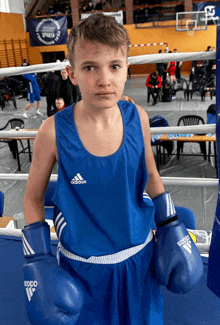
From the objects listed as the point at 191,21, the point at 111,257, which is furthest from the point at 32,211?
Answer: the point at 191,21

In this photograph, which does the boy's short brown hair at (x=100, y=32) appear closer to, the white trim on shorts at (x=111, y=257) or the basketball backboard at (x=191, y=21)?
the white trim on shorts at (x=111, y=257)

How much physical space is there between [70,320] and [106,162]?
1.29 feet

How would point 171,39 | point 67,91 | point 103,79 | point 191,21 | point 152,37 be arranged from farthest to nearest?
point 152,37 < point 171,39 < point 191,21 < point 67,91 < point 103,79

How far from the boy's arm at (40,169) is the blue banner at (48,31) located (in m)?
12.4

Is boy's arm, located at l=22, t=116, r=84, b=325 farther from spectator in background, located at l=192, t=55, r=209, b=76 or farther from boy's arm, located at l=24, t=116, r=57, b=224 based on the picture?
spectator in background, located at l=192, t=55, r=209, b=76

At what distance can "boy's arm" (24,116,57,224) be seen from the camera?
2.75 ft

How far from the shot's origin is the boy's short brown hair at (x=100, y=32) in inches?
29.6

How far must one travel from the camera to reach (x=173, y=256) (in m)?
0.86

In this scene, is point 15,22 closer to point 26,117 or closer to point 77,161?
point 26,117

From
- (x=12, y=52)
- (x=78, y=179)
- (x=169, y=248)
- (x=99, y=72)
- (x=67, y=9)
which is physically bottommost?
(x=169, y=248)

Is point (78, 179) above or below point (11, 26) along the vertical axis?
below

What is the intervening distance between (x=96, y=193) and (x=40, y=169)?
0.17 m

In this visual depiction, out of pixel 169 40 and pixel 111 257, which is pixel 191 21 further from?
pixel 111 257

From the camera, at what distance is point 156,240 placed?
93 cm
